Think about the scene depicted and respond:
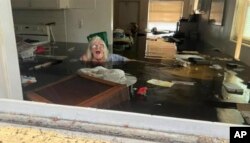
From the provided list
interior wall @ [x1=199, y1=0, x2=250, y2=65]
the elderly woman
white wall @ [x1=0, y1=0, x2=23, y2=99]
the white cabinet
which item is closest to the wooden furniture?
white wall @ [x1=0, y1=0, x2=23, y2=99]

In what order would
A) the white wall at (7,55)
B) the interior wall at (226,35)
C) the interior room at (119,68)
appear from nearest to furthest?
the white wall at (7,55)
the interior room at (119,68)
the interior wall at (226,35)

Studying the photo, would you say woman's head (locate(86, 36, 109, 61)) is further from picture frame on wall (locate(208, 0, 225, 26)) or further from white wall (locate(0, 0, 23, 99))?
picture frame on wall (locate(208, 0, 225, 26))

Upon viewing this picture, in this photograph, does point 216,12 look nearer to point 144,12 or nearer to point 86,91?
point 144,12

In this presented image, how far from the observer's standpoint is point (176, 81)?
66.2 inches

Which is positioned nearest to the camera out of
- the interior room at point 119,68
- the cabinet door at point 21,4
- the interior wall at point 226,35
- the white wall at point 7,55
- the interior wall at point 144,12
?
the white wall at point 7,55

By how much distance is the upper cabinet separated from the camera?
3.37 m

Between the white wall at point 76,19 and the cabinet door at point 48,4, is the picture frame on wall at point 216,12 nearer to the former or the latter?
the white wall at point 76,19

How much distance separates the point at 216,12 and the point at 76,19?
2.64m

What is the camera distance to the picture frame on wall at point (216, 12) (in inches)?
149

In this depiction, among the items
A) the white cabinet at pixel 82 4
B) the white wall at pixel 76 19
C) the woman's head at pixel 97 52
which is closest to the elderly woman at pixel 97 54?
the woman's head at pixel 97 52

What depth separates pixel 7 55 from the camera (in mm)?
572

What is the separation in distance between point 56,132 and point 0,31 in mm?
292

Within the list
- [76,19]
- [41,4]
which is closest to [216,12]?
[76,19]

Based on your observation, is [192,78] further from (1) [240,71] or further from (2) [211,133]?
(2) [211,133]
